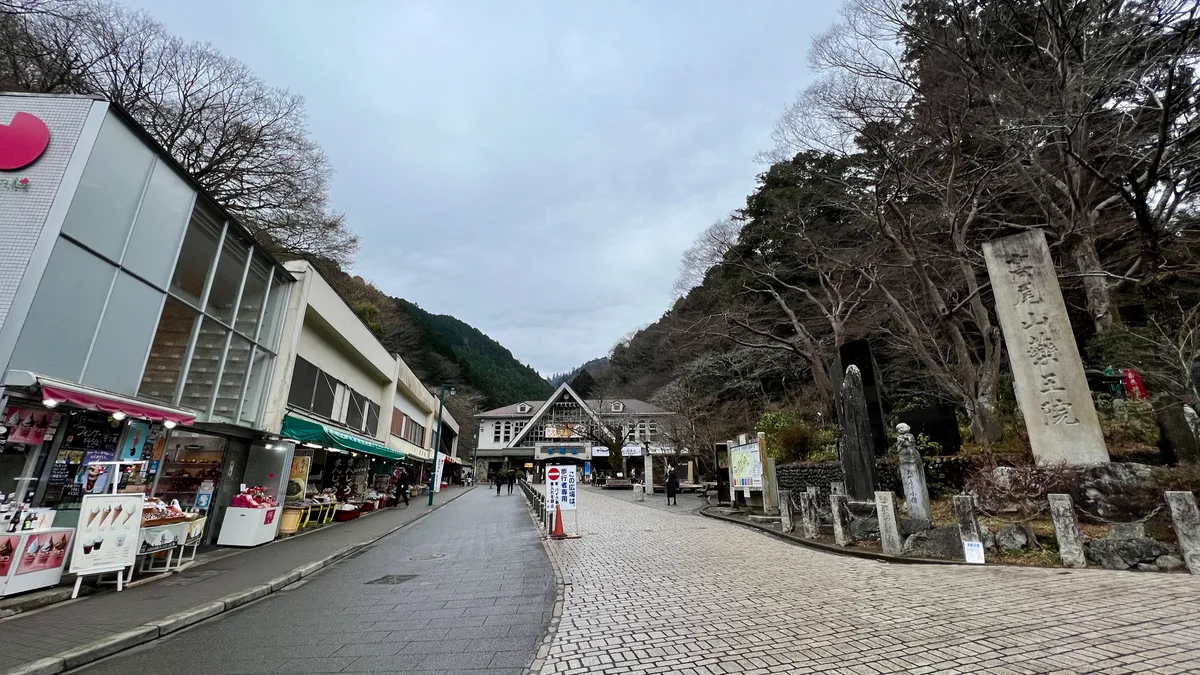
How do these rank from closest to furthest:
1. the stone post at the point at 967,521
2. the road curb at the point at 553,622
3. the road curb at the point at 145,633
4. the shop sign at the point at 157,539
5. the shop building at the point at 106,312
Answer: the road curb at the point at 553,622 → the road curb at the point at 145,633 → the shop building at the point at 106,312 → the shop sign at the point at 157,539 → the stone post at the point at 967,521

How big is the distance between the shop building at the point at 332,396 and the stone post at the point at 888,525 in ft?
43.5

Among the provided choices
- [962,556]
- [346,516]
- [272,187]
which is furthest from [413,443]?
[962,556]

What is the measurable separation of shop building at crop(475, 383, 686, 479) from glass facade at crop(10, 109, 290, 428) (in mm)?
32237

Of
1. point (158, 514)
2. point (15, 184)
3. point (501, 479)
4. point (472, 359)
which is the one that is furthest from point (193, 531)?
point (472, 359)

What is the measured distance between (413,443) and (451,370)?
24.2 meters

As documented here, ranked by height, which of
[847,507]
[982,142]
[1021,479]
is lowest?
[847,507]

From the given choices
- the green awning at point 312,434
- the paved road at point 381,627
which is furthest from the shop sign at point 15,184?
the paved road at point 381,627

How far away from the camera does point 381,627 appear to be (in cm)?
509

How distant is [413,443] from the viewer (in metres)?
31.9

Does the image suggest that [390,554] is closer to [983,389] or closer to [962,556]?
[962,556]

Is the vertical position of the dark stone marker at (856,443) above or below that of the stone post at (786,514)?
above

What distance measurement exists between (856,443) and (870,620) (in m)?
7.15

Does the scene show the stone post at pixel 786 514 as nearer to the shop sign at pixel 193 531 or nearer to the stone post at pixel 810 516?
the stone post at pixel 810 516

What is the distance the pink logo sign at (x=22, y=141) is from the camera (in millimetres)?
7172
